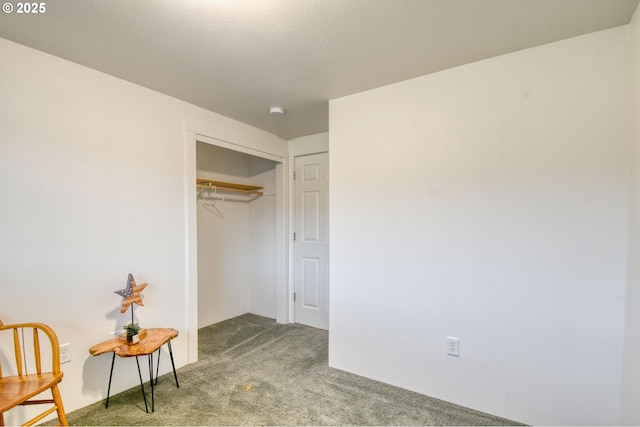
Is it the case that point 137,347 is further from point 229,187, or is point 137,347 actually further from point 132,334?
point 229,187

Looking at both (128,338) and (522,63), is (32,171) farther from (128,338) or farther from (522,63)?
(522,63)

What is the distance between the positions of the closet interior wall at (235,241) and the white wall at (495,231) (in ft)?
5.59

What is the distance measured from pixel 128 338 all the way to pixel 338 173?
1882mm

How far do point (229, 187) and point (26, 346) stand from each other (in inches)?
90.9

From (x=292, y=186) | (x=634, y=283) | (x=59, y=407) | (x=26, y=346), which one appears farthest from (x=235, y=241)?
(x=634, y=283)

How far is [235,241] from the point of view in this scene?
396cm

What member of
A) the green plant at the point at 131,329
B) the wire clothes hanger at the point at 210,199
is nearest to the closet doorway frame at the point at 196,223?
the green plant at the point at 131,329

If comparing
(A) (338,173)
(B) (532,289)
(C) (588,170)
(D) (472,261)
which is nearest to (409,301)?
(D) (472,261)

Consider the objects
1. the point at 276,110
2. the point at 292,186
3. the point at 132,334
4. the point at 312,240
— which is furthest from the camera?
the point at 292,186

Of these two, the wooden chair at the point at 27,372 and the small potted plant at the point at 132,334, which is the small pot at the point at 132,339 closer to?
the small potted plant at the point at 132,334

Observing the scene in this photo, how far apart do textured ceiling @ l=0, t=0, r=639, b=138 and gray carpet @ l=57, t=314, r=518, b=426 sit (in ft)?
7.28

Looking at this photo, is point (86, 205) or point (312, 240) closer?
point (86, 205)

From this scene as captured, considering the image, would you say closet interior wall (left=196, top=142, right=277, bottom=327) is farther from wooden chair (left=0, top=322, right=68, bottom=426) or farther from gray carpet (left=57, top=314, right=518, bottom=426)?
wooden chair (left=0, top=322, right=68, bottom=426)

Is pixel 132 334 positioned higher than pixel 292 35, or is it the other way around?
pixel 292 35
